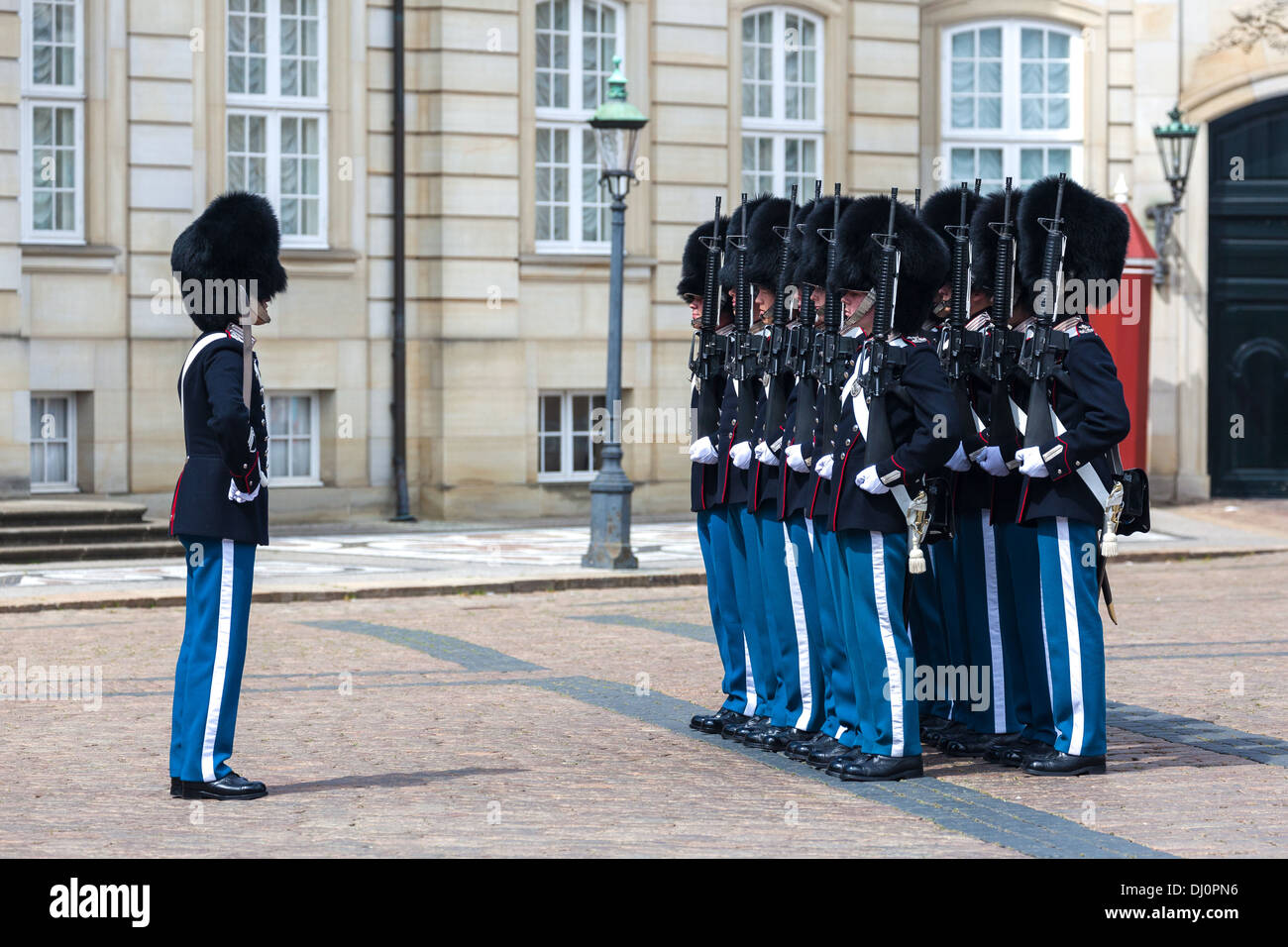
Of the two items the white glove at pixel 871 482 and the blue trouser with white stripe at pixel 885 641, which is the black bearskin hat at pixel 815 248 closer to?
the white glove at pixel 871 482

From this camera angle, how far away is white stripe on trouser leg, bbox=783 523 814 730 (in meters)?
9.00

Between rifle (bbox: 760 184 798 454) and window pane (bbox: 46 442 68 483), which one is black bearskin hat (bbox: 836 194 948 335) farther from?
window pane (bbox: 46 442 68 483)

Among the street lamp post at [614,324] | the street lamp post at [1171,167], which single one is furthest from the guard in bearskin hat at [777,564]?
the street lamp post at [1171,167]

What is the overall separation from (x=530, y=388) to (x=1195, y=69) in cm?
842

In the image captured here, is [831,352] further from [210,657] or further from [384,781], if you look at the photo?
[210,657]

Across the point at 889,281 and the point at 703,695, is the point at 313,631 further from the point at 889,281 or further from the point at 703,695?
the point at 889,281

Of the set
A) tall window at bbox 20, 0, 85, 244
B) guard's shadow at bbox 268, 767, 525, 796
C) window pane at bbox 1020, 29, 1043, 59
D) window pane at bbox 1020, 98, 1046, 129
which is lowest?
guard's shadow at bbox 268, 767, 525, 796

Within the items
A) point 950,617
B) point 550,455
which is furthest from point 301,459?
point 950,617

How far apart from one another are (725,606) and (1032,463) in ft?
5.70

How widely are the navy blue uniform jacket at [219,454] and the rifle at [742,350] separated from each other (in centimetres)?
228

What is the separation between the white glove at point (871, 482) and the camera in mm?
8250

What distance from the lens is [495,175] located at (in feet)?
71.2

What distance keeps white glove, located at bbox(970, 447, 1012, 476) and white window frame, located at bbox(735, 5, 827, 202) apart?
14.6 m

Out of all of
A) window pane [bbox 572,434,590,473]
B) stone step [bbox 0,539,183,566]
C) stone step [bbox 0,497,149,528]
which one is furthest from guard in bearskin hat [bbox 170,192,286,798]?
window pane [bbox 572,434,590,473]
